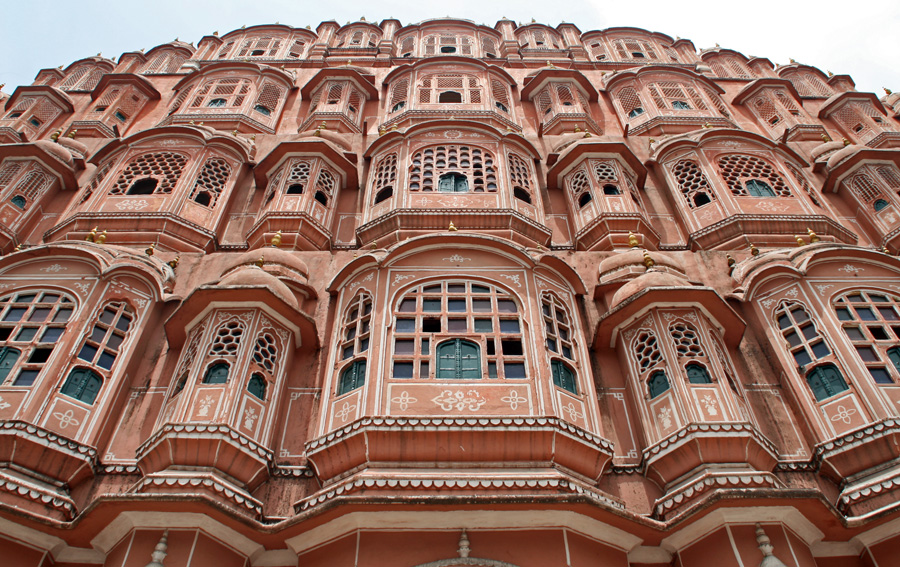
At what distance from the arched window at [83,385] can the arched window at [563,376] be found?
21.5 feet

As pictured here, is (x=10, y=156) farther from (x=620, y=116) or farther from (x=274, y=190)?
(x=620, y=116)

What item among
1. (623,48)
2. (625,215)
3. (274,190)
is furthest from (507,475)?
(623,48)

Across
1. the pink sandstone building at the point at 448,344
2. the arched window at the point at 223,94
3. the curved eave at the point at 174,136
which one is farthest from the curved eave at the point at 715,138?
the arched window at the point at 223,94

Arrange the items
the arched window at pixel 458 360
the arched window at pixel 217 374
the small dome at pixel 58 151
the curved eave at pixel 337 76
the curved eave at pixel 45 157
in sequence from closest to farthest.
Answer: the arched window at pixel 458 360, the arched window at pixel 217 374, the curved eave at pixel 45 157, the small dome at pixel 58 151, the curved eave at pixel 337 76

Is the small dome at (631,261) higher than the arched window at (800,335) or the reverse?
higher

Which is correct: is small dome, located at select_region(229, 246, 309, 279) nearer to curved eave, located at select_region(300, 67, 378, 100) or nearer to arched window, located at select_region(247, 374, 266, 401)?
arched window, located at select_region(247, 374, 266, 401)

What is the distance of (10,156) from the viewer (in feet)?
55.8

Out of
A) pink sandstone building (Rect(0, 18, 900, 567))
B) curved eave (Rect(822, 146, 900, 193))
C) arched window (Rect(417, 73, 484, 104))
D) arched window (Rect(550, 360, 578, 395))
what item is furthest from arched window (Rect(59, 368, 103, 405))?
curved eave (Rect(822, 146, 900, 193))

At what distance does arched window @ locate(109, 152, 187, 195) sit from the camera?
16547 millimetres

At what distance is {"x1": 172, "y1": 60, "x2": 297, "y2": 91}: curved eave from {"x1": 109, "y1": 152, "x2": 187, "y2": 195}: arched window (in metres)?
6.38

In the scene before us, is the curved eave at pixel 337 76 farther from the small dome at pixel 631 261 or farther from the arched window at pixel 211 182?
the small dome at pixel 631 261

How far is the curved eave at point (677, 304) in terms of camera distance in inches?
455

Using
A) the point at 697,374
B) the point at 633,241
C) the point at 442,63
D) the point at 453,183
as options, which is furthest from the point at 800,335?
the point at 442,63

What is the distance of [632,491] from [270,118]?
15552mm
